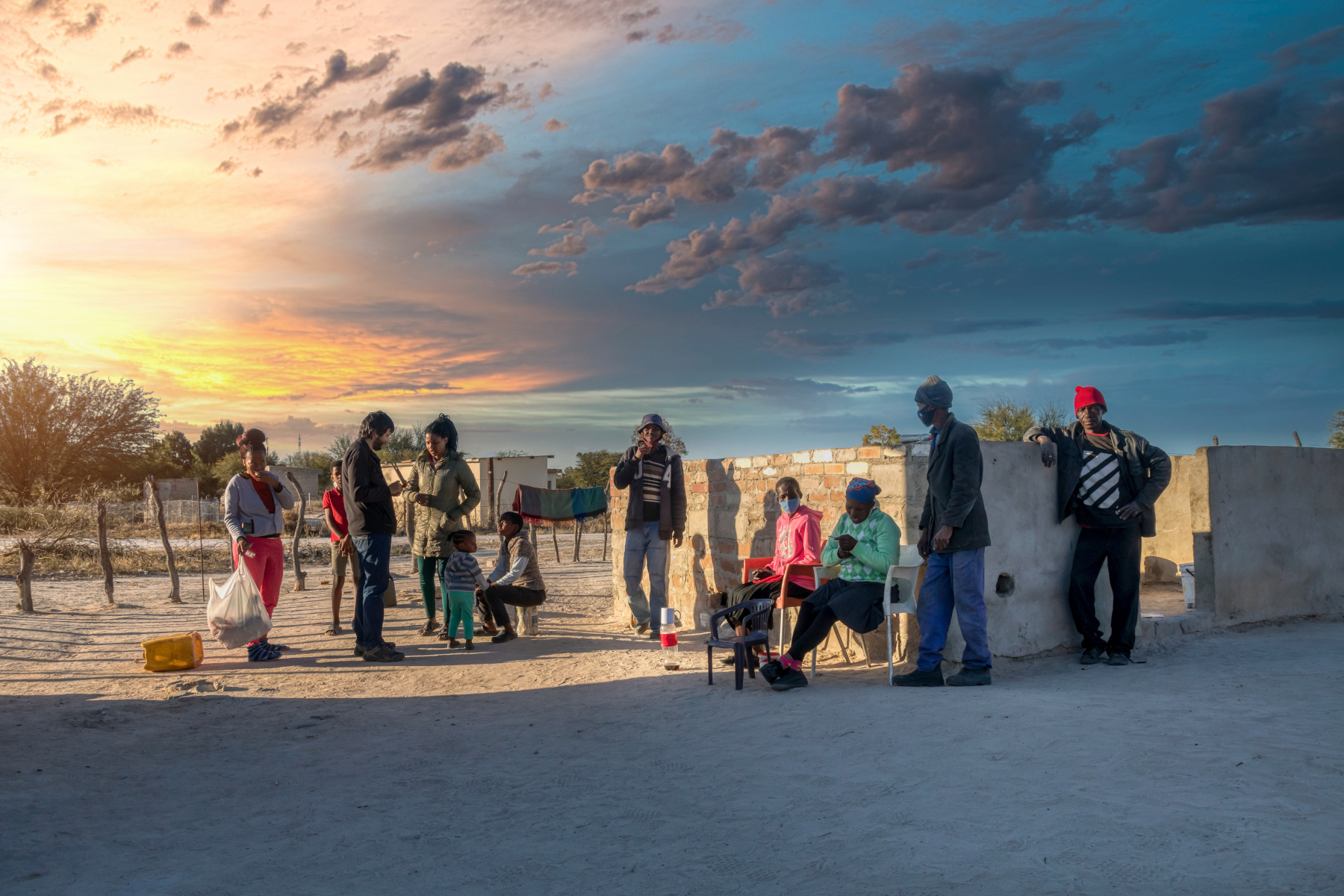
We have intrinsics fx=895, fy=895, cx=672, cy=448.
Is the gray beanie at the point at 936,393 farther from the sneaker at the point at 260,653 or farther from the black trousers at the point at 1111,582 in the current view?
the sneaker at the point at 260,653

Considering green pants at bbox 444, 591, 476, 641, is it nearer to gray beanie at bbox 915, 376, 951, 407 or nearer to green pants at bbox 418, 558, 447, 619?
green pants at bbox 418, 558, 447, 619

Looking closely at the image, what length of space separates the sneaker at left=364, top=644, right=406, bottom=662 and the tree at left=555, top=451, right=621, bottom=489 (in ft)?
125

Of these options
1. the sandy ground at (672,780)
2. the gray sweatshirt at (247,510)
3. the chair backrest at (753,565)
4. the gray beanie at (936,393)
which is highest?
the gray beanie at (936,393)

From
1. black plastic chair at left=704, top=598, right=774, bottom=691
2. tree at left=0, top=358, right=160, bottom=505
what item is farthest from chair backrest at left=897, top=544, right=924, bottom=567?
tree at left=0, top=358, right=160, bottom=505

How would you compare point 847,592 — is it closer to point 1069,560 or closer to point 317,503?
point 1069,560

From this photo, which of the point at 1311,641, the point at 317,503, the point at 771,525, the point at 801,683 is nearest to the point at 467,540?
the point at 771,525

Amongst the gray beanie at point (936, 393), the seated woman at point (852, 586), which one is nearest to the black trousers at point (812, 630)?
the seated woman at point (852, 586)

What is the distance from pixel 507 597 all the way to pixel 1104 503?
17.1 feet

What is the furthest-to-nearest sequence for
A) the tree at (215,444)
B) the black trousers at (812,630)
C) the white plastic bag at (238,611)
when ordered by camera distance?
the tree at (215,444), the white plastic bag at (238,611), the black trousers at (812,630)

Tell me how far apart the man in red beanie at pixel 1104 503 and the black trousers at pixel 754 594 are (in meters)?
2.25

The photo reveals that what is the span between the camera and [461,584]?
7945 mm

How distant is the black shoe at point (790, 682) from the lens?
6055 millimetres

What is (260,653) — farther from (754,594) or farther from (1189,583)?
(1189,583)

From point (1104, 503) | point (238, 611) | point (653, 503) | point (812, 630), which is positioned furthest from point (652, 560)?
point (1104, 503)
